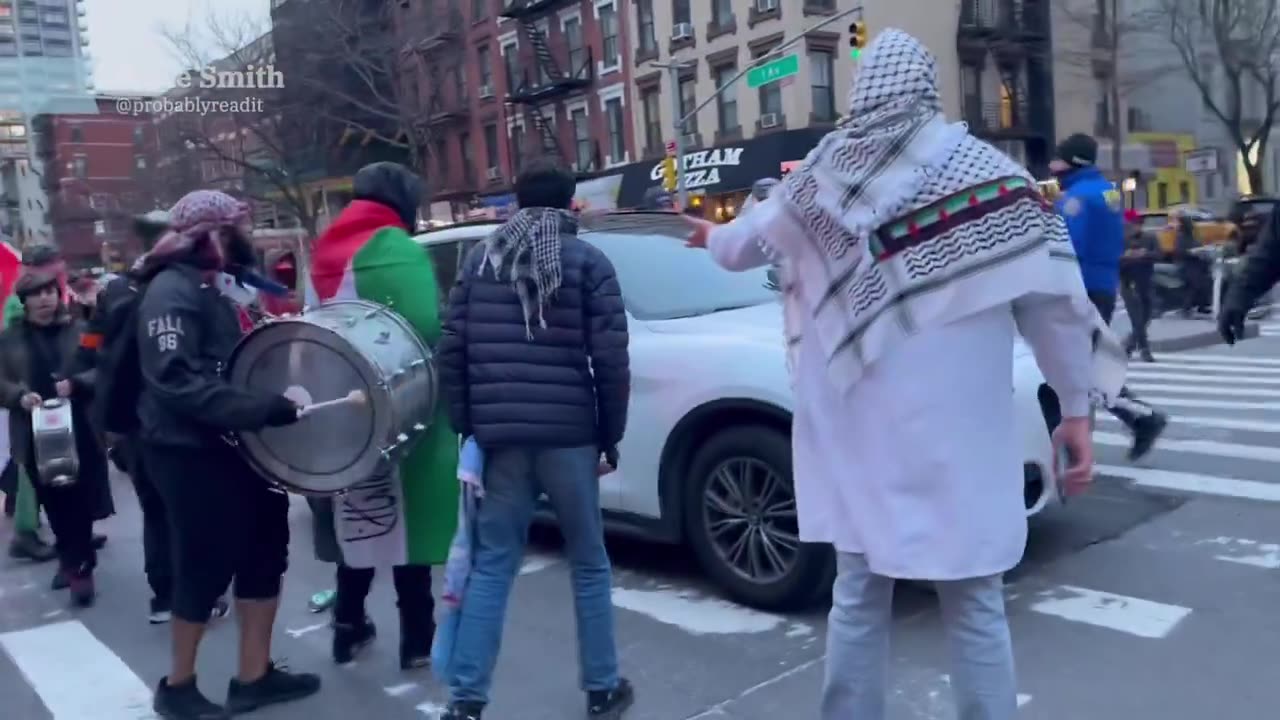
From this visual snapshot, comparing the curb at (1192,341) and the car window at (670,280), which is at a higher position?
the car window at (670,280)

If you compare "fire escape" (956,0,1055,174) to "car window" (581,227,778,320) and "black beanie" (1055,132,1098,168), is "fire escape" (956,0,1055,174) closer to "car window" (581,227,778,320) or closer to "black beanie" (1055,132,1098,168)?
"black beanie" (1055,132,1098,168)

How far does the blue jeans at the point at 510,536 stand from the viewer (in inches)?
151

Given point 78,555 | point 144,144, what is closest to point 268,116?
point 144,144

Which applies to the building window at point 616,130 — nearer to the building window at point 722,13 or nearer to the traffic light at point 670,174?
the building window at point 722,13

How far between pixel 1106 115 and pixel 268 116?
2772 cm

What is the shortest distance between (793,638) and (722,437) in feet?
2.97

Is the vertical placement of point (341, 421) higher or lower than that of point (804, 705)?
higher

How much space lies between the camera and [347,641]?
4934 millimetres

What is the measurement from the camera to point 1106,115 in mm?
39750

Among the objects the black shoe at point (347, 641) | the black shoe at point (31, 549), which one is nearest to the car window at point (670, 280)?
the black shoe at point (347, 641)

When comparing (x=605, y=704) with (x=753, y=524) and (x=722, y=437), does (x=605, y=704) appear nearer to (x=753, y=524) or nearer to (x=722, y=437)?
(x=753, y=524)

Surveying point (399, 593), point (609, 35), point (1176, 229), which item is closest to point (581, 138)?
point (609, 35)

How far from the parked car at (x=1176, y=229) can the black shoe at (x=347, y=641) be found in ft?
42.1

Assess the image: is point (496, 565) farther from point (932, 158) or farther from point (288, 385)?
point (932, 158)
